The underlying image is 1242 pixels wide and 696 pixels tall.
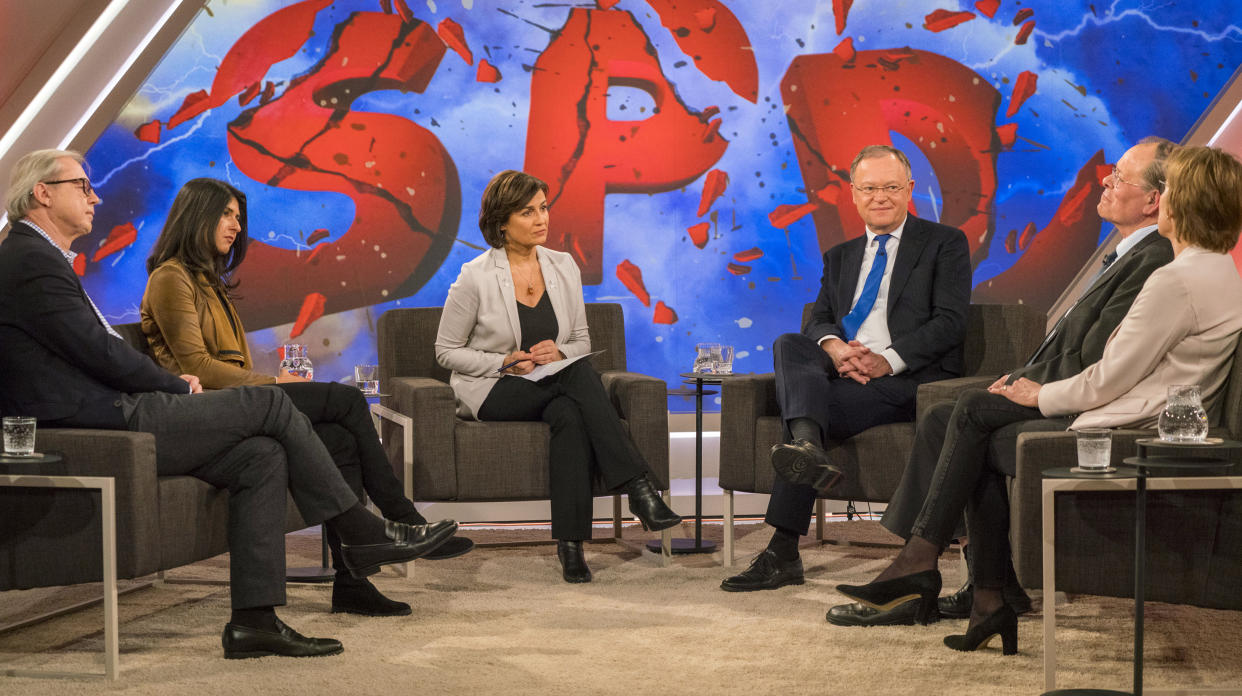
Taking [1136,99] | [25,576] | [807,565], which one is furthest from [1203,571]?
[1136,99]

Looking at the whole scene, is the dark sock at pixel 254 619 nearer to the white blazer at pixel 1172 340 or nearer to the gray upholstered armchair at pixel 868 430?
the gray upholstered armchair at pixel 868 430

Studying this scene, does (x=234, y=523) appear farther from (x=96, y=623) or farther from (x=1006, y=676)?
(x=1006, y=676)

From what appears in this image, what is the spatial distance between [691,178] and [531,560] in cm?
214

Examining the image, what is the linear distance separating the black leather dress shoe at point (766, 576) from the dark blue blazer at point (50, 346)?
1.81 metres

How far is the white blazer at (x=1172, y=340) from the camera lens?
2.73m

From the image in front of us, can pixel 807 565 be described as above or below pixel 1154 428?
below

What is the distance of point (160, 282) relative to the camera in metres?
3.58

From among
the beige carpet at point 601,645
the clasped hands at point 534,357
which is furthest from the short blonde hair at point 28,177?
the clasped hands at point 534,357

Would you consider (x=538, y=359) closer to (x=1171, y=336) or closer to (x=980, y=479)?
(x=980, y=479)

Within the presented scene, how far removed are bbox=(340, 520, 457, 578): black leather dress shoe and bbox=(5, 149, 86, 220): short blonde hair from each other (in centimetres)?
117

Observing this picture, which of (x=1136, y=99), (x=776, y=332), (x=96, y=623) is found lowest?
(x=96, y=623)

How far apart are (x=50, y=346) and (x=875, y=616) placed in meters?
2.17

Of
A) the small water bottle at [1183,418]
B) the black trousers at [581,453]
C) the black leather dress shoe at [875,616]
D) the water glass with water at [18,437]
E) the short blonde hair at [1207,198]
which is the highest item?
the short blonde hair at [1207,198]

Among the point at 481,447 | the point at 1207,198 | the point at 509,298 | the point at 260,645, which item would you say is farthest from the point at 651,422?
the point at 1207,198
